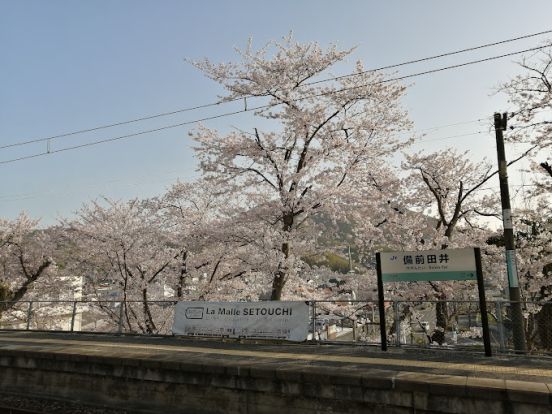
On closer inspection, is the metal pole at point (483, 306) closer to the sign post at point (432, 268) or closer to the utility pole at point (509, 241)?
the sign post at point (432, 268)

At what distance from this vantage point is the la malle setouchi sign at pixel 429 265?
9859 mm

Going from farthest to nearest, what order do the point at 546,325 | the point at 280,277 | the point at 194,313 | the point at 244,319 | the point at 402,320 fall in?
the point at 402,320 < the point at 280,277 < the point at 194,313 < the point at 546,325 < the point at 244,319

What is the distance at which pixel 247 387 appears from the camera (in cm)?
855

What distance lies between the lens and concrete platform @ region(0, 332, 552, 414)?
22.5 ft

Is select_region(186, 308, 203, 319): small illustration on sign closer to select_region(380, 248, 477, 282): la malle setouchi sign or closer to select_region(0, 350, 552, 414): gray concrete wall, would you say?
select_region(0, 350, 552, 414): gray concrete wall

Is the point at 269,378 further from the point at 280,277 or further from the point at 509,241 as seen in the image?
the point at 509,241

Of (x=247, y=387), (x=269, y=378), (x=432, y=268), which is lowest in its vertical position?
(x=247, y=387)

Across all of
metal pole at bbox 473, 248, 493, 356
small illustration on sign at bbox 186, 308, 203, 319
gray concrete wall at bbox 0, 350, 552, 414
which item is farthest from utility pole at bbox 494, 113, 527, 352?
small illustration on sign at bbox 186, 308, 203, 319

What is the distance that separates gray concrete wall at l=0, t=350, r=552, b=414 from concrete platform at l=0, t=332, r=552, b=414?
0.02 meters

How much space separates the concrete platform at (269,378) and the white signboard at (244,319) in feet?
1.65

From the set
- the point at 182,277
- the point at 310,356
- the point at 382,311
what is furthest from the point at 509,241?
the point at 182,277

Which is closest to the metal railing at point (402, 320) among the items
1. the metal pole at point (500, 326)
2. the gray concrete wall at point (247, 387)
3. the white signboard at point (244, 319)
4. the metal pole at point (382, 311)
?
the metal pole at point (500, 326)

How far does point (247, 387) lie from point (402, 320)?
9.55m

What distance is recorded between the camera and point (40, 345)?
41.5 feet
